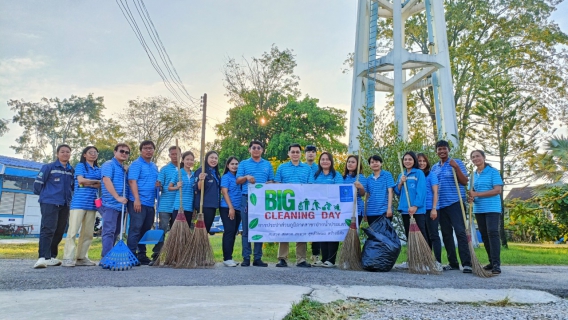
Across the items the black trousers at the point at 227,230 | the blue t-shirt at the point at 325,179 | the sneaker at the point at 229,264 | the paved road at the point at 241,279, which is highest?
the blue t-shirt at the point at 325,179

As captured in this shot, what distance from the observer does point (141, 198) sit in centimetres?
623

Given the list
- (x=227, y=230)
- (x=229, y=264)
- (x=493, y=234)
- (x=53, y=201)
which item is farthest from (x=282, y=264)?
(x=53, y=201)

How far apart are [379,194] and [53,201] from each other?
4.64m

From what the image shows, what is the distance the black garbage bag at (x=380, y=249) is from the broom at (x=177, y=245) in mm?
2442

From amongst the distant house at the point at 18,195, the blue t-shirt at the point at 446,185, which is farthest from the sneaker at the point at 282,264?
the distant house at the point at 18,195

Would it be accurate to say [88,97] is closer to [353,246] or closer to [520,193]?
[353,246]

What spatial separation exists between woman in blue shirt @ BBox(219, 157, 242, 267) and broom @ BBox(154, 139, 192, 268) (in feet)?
2.06

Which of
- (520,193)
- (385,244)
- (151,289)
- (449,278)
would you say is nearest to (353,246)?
(385,244)

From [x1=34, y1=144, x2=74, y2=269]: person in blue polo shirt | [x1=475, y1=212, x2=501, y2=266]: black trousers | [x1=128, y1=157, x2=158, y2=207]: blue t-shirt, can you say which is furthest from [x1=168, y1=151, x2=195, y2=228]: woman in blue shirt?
[x1=475, y1=212, x2=501, y2=266]: black trousers

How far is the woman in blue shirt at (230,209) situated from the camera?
20.8ft

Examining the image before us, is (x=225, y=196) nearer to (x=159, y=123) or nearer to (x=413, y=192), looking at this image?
(x=413, y=192)

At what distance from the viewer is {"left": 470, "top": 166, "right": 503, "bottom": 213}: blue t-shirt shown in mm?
5926

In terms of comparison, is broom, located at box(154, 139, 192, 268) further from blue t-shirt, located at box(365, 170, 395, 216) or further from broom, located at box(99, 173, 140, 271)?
blue t-shirt, located at box(365, 170, 395, 216)

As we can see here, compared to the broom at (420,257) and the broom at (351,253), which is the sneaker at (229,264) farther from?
the broom at (420,257)
